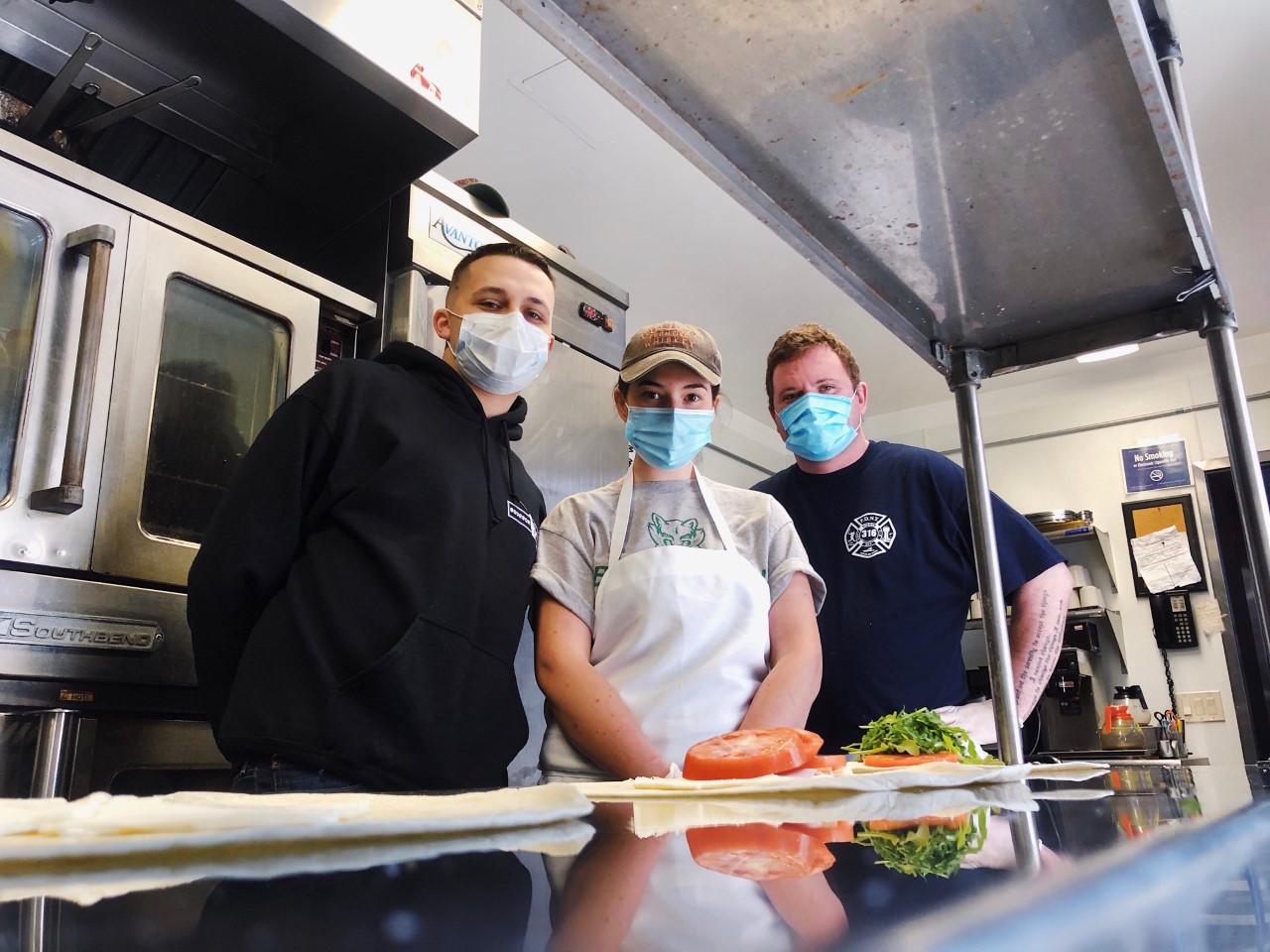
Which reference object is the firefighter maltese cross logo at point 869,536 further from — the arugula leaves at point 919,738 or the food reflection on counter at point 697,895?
the food reflection on counter at point 697,895

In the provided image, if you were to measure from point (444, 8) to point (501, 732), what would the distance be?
1.38m

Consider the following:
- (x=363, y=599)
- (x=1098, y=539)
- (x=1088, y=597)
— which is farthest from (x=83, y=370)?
(x=1098, y=539)

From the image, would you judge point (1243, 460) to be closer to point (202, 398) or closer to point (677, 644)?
point (677, 644)

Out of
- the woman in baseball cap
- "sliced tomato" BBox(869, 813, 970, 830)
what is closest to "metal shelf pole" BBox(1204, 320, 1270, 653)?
the woman in baseball cap

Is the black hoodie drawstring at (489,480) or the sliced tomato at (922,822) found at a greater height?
the black hoodie drawstring at (489,480)

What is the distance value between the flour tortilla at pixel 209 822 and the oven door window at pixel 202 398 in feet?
3.57

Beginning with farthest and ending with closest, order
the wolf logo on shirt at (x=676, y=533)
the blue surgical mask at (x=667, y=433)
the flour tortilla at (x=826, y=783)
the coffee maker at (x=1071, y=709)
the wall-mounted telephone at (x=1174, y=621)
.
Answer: the wall-mounted telephone at (x=1174, y=621) → the coffee maker at (x=1071, y=709) → the blue surgical mask at (x=667, y=433) → the wolf logo on shirt at (x=676, y=533) → the flour tortilla at (x=826, y=783)

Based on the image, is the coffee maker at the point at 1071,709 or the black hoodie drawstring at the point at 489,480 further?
the coffee maker at the point at 1071,709

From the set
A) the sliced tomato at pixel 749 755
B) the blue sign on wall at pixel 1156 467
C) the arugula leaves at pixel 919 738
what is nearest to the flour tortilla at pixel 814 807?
the sliced tomato at pixel 749 755

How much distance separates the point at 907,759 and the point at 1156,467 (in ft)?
15.3

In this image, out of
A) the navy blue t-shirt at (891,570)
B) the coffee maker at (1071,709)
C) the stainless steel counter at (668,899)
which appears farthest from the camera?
the coffee maker at (1071,709)

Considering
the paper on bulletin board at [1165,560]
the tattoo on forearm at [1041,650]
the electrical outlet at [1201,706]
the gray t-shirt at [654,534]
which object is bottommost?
the electrical outlet at [1201,706]

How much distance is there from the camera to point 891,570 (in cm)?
158

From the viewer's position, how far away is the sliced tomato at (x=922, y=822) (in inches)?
14.5
